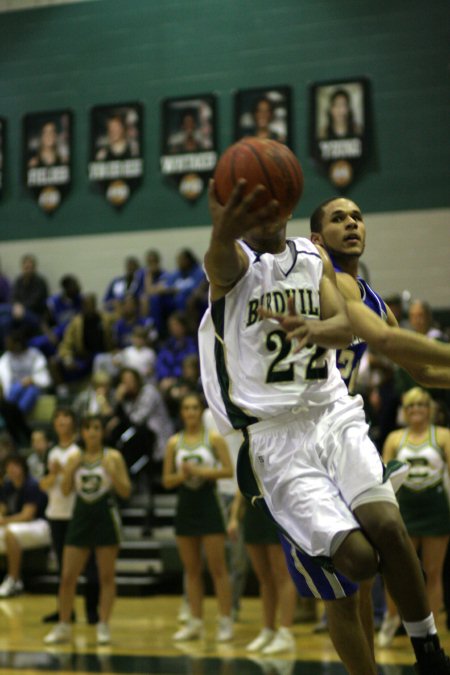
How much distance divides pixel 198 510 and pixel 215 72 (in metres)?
8.98

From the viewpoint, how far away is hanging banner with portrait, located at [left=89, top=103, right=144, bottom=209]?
634 inches

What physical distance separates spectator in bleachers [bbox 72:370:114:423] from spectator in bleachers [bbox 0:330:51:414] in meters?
0.91

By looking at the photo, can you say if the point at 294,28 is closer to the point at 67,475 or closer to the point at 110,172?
the point at 110,172

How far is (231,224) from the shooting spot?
3611 millimetres

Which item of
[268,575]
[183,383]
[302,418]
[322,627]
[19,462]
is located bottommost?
[322,627]

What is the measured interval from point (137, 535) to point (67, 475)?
3.15 metres

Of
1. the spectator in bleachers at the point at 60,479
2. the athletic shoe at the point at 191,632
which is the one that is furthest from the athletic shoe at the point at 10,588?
the athletic shoe at the point at 191,632

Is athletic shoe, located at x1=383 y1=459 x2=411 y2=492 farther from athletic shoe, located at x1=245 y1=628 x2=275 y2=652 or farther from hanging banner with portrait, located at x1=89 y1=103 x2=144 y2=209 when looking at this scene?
hanging banner with portrait, located at x1=89 y1=103 x2=144 y2=209

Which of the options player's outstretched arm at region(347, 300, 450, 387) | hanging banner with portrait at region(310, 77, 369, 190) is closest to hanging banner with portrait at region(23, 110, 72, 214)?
hanging banner with portrait at region(310, 77, 369, 190)

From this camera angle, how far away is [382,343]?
12.1 feet

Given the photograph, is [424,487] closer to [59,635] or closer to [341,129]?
[59,635]

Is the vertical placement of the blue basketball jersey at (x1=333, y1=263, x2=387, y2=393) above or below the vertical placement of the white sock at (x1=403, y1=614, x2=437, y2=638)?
above

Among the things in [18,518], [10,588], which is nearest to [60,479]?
[18,518]

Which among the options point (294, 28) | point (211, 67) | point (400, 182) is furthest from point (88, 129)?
point (400, 182)
